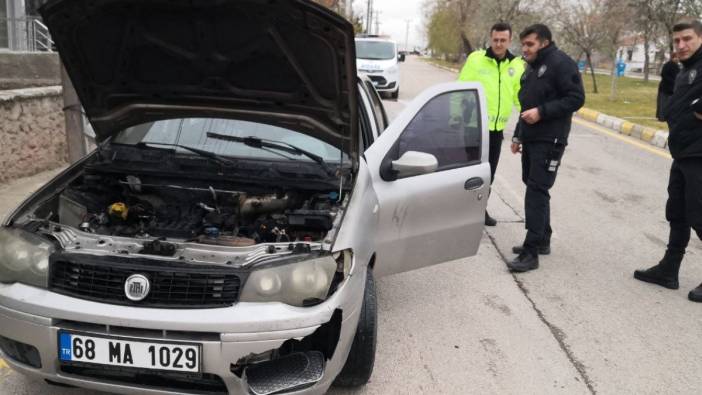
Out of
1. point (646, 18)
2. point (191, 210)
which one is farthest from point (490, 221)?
point (646, 18)

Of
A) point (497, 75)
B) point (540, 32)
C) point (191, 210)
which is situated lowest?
point (191, 210)

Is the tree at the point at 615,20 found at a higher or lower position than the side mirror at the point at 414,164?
higher

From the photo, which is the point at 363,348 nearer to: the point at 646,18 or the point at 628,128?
the point at 628,128

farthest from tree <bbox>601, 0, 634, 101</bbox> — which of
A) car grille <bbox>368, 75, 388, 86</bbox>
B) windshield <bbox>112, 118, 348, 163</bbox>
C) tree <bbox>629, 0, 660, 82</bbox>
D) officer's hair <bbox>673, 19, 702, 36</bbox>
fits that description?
windshield <bbox>112, 118, 348, 163</bbox>

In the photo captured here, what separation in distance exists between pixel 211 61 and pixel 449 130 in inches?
63.2

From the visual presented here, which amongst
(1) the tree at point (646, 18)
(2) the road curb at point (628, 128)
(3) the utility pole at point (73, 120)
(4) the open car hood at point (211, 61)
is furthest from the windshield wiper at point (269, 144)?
(1) the tree at point (646, 18)

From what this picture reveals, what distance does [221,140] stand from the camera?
3.54 metres

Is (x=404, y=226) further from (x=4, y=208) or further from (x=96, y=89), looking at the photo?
(x=4, y=208)

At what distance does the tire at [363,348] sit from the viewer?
9.68 ft

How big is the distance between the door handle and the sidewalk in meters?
4.14

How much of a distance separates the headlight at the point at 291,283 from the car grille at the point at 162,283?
65 mm

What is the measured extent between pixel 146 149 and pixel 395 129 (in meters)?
1.42

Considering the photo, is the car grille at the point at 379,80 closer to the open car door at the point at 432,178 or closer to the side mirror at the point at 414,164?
the open car door at the point at 432,178

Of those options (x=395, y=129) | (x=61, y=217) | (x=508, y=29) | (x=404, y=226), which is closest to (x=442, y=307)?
(x=404, y=226)
